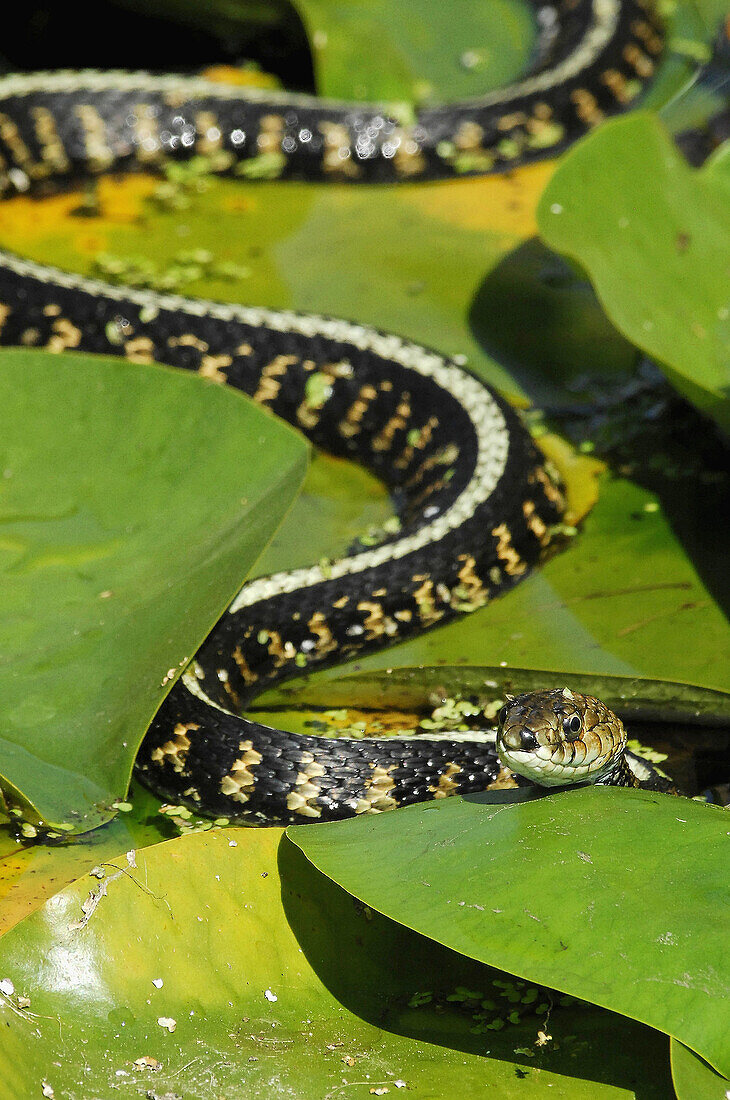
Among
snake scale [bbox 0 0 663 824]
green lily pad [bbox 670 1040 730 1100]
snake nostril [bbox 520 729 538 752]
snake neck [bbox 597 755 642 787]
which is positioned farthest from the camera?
snake scale [bbox 0 0 663 824]

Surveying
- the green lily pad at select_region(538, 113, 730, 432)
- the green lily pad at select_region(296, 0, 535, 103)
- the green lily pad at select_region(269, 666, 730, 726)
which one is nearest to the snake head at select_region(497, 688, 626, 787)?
the green lily pad at select_region(269, 666, 730, 726)

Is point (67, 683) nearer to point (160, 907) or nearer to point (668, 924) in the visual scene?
point (160, 907)

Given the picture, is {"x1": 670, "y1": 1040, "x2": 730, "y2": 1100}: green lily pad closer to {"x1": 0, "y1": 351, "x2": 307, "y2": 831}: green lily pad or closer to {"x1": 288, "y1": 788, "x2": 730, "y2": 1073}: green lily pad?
{"x1": 288, "y1": 788, "x2": 730, "y2": 1073}: green lily pad

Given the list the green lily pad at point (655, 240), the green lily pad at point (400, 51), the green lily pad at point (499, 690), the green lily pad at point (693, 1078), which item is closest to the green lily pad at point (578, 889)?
the green lily pad at point (693, 1078)

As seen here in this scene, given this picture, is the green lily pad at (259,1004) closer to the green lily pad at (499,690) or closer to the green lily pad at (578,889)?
the green lily pad at (578,889)

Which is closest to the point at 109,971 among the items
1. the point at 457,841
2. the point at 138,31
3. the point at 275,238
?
the point at 457,841
